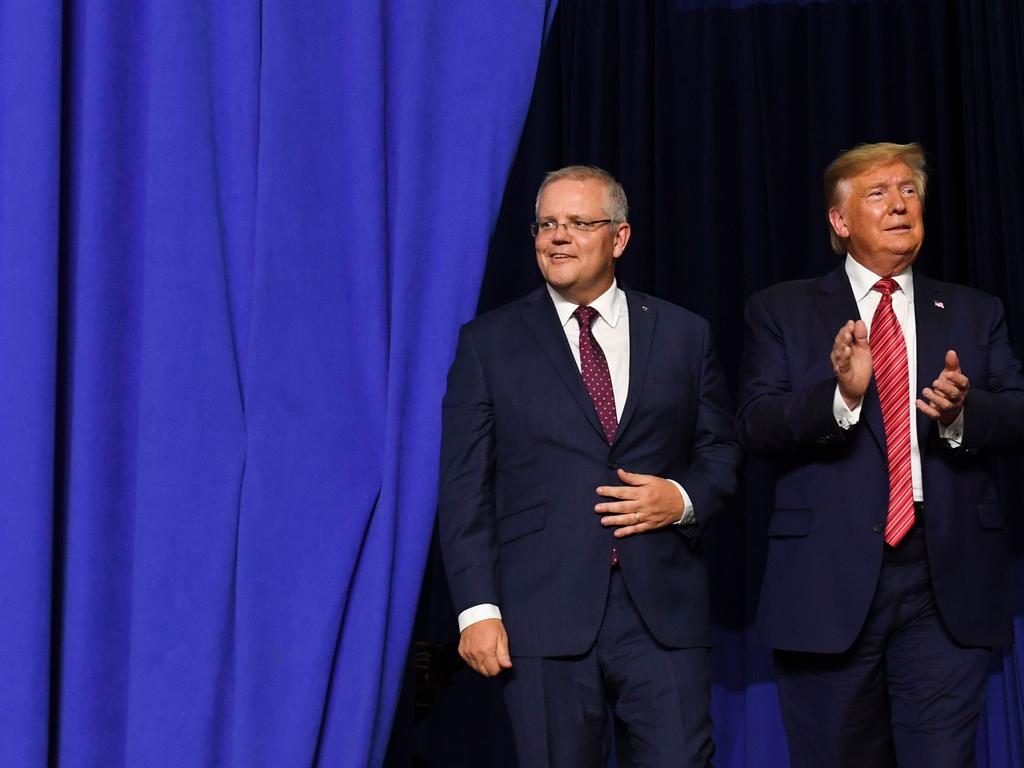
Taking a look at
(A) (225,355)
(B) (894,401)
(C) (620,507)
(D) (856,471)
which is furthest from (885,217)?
(A) (225,355)

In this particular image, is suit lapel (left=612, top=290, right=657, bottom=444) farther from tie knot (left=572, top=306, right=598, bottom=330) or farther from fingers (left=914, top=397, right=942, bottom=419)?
fingers (left=914, top=397, right=942, bottom=419)

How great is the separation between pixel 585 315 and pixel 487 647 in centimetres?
65

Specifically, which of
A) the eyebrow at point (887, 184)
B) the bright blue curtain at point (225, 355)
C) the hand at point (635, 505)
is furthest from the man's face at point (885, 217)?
the bright blue curtain at point (225, 355)

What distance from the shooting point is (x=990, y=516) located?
2.53 m

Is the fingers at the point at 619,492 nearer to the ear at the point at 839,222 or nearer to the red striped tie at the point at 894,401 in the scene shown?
the red striped tie at the point at 894,401

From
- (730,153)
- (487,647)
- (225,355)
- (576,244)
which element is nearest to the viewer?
(225,355)

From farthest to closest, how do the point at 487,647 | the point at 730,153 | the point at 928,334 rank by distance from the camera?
the point at 730,153 → the point at 928,334 → the point at 487,647

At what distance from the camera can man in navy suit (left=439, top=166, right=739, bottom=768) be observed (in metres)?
2.27

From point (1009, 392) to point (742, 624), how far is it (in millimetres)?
1468

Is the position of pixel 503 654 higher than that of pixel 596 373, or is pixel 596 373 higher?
pixel 596 373

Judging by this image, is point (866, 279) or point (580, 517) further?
point (866, 279)

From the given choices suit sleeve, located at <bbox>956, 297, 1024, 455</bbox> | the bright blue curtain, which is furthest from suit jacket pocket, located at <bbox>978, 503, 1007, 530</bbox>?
the bright blue curtain

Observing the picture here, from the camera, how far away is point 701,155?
3881 mm

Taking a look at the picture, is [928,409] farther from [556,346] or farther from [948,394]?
[556,346]
